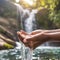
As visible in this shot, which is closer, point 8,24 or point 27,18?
point 8,24

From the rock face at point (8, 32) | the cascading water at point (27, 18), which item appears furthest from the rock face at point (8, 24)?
the cascading water at point (27, 18)

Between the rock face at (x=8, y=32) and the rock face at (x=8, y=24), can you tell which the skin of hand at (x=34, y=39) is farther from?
the rock face at (x=8, y=32)

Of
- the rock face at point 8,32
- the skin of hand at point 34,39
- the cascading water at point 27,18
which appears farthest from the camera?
the cascading water at point 27,18

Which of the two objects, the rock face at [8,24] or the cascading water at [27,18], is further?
the cascading water at [27,18]

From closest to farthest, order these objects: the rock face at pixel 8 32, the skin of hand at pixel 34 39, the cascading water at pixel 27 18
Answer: the skin of hand at pixel 34 39, the rock face at pixel 8 32, the cascading water at pixel 27 18

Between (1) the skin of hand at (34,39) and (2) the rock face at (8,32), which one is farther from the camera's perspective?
(2) the rock face at (8,32)

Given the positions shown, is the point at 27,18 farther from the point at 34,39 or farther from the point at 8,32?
the point at 34,39

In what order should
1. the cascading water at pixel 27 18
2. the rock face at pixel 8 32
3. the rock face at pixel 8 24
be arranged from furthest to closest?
the cascading water at pixel 27 18 < the rock face at pixel 8 24 < the rock face at pixel 8 32

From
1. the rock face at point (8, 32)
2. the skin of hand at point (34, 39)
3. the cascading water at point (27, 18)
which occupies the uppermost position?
the cascading water at point (27, 18)

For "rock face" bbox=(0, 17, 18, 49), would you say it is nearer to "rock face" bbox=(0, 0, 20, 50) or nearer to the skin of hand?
"rock face" bbox=(0, 0, 20, 50)

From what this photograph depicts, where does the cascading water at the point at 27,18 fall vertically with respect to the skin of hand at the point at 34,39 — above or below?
above

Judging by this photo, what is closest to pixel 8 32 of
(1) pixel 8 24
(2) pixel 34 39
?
(1) pixel 8 24

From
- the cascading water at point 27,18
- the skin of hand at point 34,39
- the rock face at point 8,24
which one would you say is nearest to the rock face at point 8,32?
the rock face at point 8,24

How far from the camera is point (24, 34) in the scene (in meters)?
1.23
